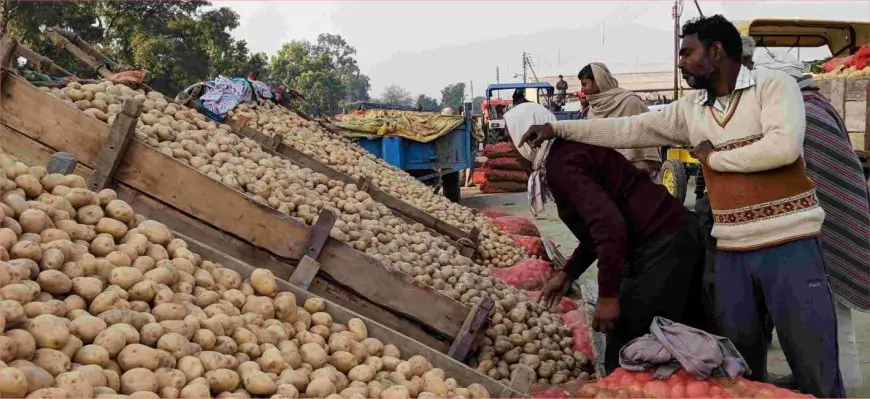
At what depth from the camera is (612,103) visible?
5.02m

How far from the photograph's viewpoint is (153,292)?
226 cm

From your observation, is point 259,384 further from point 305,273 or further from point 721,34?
point 721,34

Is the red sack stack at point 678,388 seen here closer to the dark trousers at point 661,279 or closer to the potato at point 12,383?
the dark trousers at point 661,279

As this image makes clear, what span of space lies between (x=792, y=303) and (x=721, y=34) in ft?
3.24

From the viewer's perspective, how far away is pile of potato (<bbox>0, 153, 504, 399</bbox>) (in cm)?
187

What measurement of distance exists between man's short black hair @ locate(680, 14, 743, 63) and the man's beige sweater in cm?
11

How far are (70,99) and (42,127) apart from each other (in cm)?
111

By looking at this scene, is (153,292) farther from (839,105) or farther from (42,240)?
(839,105)

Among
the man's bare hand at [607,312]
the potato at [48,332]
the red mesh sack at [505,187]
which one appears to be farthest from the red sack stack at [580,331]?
the red mesh sack at [505,187]

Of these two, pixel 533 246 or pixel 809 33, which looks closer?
pixel 533 246

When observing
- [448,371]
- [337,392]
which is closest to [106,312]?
[337,392]

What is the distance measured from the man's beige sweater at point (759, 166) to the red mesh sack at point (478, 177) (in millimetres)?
12841

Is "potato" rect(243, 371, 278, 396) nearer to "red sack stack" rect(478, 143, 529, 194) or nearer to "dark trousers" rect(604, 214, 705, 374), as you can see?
"dark trousers" rect(604, 214, 705, 374)

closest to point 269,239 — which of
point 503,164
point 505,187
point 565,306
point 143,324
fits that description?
point 143,324
